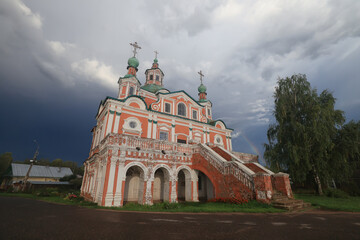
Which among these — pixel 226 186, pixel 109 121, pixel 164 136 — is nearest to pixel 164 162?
pixel 226 186

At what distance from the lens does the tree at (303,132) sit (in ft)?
52.3

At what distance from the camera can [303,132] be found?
54.2ft

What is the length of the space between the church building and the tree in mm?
3508

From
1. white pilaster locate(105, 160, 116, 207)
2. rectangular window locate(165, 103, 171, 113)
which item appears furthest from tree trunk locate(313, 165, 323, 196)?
white pilaster locate(105, 160, 116, 207)

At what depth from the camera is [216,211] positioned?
8117 millimetres

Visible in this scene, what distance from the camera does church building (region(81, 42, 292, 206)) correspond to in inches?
431

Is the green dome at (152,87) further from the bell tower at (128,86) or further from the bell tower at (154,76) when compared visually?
the bell tower at (128,86)

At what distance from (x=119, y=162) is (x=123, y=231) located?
7911 millimetres

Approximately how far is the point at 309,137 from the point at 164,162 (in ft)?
47.6

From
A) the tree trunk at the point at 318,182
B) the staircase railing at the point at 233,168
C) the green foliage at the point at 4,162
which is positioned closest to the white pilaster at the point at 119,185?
the staircase railing at the point at 233,168

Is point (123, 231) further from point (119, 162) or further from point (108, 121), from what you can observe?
point (108, 121)

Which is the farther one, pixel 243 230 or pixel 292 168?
pixel 292 168

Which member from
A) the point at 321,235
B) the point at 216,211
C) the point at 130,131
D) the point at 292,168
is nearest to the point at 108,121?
the point at 130,131

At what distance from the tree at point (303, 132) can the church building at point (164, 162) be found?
351cm
